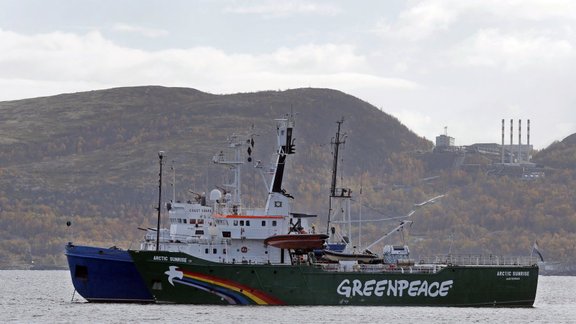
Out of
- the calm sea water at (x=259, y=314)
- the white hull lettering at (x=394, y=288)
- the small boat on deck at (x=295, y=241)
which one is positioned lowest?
the calm sea water at (x=259, y=314)

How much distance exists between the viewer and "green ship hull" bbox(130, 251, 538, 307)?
81.2 meters

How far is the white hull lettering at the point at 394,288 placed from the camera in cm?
8319

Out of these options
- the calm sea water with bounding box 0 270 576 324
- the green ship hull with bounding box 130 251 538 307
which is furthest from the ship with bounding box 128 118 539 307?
the calm sea water with bounding box 0 270 576 324

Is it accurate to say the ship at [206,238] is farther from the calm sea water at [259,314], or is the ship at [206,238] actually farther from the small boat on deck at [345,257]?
the small boat on deck at [345,257]

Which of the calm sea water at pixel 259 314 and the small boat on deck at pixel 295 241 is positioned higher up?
the small boat on deck at pixel 295 241

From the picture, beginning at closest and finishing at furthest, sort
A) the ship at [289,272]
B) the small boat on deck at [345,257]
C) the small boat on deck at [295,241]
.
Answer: the ship at [289,272]
the small boat on deck at [295,241]
the small boat on deck at [345,257]

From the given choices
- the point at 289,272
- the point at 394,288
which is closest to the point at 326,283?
the point at 289,272

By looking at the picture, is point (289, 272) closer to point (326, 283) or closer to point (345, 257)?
point (326, 283)

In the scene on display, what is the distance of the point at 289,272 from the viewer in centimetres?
8156

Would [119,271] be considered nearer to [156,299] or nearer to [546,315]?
[156,299]

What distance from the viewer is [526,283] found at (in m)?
86.4

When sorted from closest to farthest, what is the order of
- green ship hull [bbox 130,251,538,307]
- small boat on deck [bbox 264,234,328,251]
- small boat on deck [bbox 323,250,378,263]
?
green ship hull [bbox 130,251,538,307] < small boat on deck [bbox 264,234,328,251] < small boat on deck [bbox 323,250,378,263]

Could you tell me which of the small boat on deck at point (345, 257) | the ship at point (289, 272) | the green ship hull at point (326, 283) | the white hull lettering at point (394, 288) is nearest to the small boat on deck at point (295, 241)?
the ship at point (289, 272)

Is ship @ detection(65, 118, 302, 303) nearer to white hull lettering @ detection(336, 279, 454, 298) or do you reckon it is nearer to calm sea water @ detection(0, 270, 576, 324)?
calm sea water @ detection(0, 270, 576, 324)
